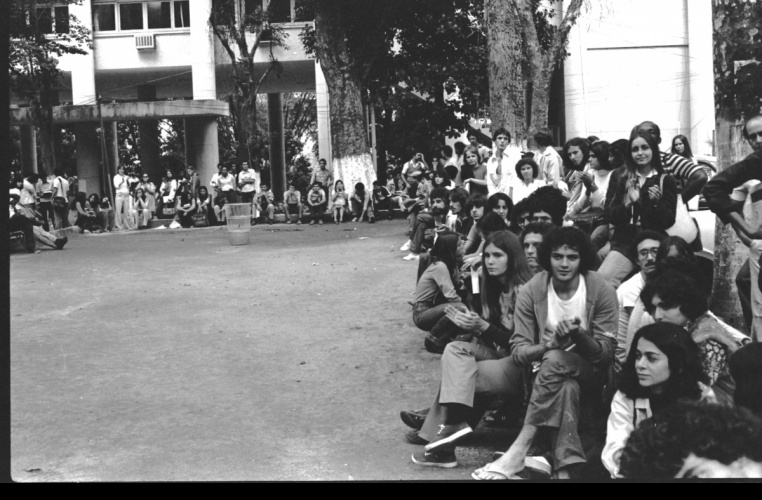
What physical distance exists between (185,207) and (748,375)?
891 inches

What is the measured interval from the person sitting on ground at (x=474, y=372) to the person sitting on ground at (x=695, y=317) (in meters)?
1.03

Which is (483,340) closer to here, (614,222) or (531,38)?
(614,222)

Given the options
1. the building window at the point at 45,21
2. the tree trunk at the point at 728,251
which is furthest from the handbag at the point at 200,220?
the tree trunk at the point at 728,251

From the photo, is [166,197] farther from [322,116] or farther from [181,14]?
[181,14]

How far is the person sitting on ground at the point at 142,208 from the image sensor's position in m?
26.2

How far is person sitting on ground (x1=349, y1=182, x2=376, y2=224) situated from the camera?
22219mm

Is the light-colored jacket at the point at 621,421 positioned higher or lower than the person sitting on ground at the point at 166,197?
lower

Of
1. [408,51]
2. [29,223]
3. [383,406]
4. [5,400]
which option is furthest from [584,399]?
[408,51]

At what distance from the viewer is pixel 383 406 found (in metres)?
6.69

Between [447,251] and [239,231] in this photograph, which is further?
[239,231]

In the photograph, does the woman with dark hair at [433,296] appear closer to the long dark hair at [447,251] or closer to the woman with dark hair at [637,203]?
the long dark hair at [447,251]

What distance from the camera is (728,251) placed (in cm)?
720

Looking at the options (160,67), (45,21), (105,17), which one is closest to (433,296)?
(45,21)
